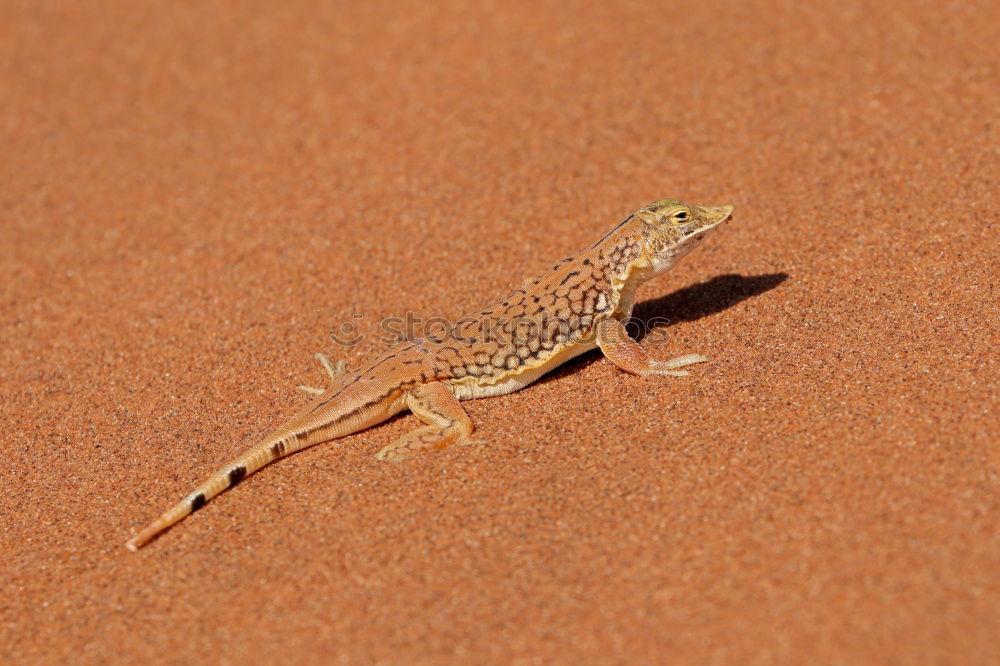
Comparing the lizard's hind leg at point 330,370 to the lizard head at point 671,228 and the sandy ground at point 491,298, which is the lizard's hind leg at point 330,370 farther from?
the lizard head at point 671,228

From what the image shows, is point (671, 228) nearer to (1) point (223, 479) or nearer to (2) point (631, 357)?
(2) point (631, 357)

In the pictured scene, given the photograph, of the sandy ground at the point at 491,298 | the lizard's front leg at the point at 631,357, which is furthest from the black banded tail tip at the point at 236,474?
the lizard's front leg at the point at 631,357

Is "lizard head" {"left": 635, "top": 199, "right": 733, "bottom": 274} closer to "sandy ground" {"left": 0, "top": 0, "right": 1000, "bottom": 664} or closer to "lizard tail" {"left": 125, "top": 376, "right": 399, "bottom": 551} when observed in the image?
"sandy ground" {"left": 0, "top": 0, "right": 1000, "bottom": 664}

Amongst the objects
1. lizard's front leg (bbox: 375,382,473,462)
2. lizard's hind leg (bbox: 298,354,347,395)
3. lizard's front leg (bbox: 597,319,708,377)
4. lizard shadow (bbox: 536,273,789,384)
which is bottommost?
lizard shadow (bbox: 536,273,789,384)

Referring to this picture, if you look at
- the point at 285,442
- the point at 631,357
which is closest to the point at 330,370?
the point at 285,442

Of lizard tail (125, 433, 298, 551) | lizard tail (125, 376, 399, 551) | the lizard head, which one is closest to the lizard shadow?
the lizard head

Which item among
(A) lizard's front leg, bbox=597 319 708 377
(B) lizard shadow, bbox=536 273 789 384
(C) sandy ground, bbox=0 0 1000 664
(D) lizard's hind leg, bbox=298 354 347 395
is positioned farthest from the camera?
(B) lizard shadow, bbox=536 273 789 384

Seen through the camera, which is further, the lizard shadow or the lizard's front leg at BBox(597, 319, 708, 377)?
the lizard shadow

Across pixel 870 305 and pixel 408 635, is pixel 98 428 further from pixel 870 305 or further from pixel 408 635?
pixel 870 305
